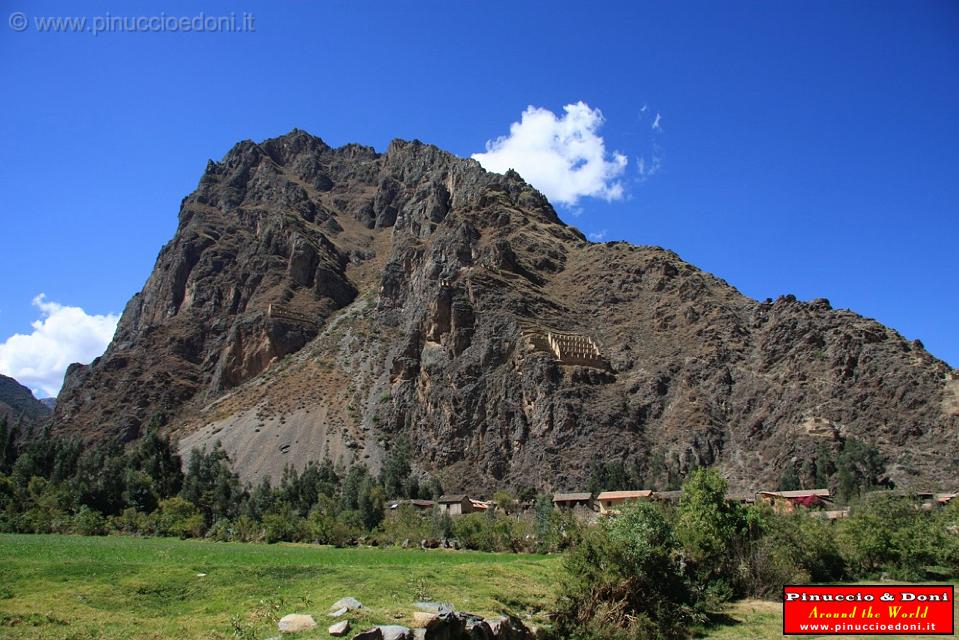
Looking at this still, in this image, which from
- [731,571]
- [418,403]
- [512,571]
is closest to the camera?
[512,571]

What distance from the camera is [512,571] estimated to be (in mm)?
31859

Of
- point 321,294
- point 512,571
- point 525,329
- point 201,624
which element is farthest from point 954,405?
point 321,294

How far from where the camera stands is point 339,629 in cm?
1734

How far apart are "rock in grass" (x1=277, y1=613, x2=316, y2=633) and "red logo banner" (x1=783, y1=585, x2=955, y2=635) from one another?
19453mm

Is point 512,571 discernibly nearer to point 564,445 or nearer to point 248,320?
point 564,445

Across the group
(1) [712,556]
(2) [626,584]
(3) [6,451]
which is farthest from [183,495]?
(2) [626,584]

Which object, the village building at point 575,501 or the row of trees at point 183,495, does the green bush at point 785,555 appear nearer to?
the row of trees at point 183,495

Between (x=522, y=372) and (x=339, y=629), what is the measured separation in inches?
3880

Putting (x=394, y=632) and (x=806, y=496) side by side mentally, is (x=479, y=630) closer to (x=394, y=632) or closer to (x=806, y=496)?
(x=394, y=632)

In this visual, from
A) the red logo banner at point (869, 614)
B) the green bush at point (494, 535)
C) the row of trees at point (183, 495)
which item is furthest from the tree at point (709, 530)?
the row of trees at point (183, 495)

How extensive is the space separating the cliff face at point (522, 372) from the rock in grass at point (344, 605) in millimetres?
82849

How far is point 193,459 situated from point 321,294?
80.7 meters

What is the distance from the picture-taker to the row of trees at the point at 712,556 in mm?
27547

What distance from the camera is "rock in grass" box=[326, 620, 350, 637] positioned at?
56.6 ft
